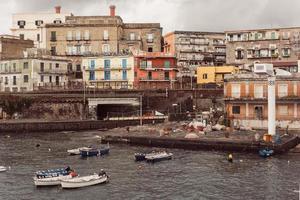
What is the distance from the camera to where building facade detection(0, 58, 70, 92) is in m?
142

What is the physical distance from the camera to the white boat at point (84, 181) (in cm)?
→ 5962

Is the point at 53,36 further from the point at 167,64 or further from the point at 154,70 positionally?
the point at 167,64

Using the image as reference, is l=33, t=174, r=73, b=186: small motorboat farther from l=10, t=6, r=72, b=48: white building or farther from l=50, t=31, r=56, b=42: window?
l=10, t=6, r=72, b=48: white building

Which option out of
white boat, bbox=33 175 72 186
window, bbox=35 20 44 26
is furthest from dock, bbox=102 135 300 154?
window, bbox=35 20 44 26

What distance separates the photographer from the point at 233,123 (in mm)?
100688

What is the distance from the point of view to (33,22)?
174000 mm

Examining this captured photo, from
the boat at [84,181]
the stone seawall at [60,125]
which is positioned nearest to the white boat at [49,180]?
the boat at [84,181]

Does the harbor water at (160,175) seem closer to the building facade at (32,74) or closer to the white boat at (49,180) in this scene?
the white boat at (49,180)

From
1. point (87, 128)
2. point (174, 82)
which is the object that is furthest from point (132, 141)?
point (174, 82)

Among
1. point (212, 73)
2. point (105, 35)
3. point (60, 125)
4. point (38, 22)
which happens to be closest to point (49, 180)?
point (60, 125)

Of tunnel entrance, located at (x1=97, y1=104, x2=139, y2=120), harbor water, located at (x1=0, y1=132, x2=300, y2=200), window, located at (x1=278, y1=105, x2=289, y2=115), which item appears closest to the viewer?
harbor water, located at (x1=0, y1=132, x2=300, y2=200)

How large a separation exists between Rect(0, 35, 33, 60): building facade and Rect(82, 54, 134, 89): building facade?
2526 centimetres

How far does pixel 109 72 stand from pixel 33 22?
45478 millimetres

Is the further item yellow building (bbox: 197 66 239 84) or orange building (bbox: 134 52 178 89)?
yellow building (bbox: 197 66 239 84)
